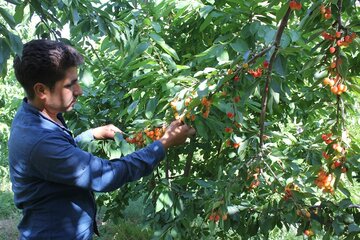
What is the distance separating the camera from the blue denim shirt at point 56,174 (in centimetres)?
164

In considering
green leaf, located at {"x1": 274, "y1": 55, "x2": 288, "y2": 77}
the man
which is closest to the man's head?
the man

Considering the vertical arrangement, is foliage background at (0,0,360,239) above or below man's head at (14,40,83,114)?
below

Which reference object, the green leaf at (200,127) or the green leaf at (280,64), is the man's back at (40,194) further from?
the green leaf at (280,64)

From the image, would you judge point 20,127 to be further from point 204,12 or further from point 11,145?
point 204,12

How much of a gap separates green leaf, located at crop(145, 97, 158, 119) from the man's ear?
555mm

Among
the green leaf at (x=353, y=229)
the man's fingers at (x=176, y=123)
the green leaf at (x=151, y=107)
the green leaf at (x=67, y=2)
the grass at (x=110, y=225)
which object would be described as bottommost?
the grass at (x=110, y=225)

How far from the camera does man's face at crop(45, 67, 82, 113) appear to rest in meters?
1.80

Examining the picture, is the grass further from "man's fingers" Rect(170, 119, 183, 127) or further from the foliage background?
"man's fingers" Rect(170, 119, 183, 127)

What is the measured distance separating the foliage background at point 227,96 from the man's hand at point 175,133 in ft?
0.24

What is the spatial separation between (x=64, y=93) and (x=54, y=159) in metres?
0.33

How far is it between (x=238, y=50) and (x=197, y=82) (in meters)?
0.27

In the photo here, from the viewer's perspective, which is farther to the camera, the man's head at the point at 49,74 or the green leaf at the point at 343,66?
the man's head at the point at 49,74

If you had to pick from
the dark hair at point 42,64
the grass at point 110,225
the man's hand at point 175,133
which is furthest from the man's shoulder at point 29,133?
the grass at point 110,225

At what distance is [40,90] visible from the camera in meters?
1.79
